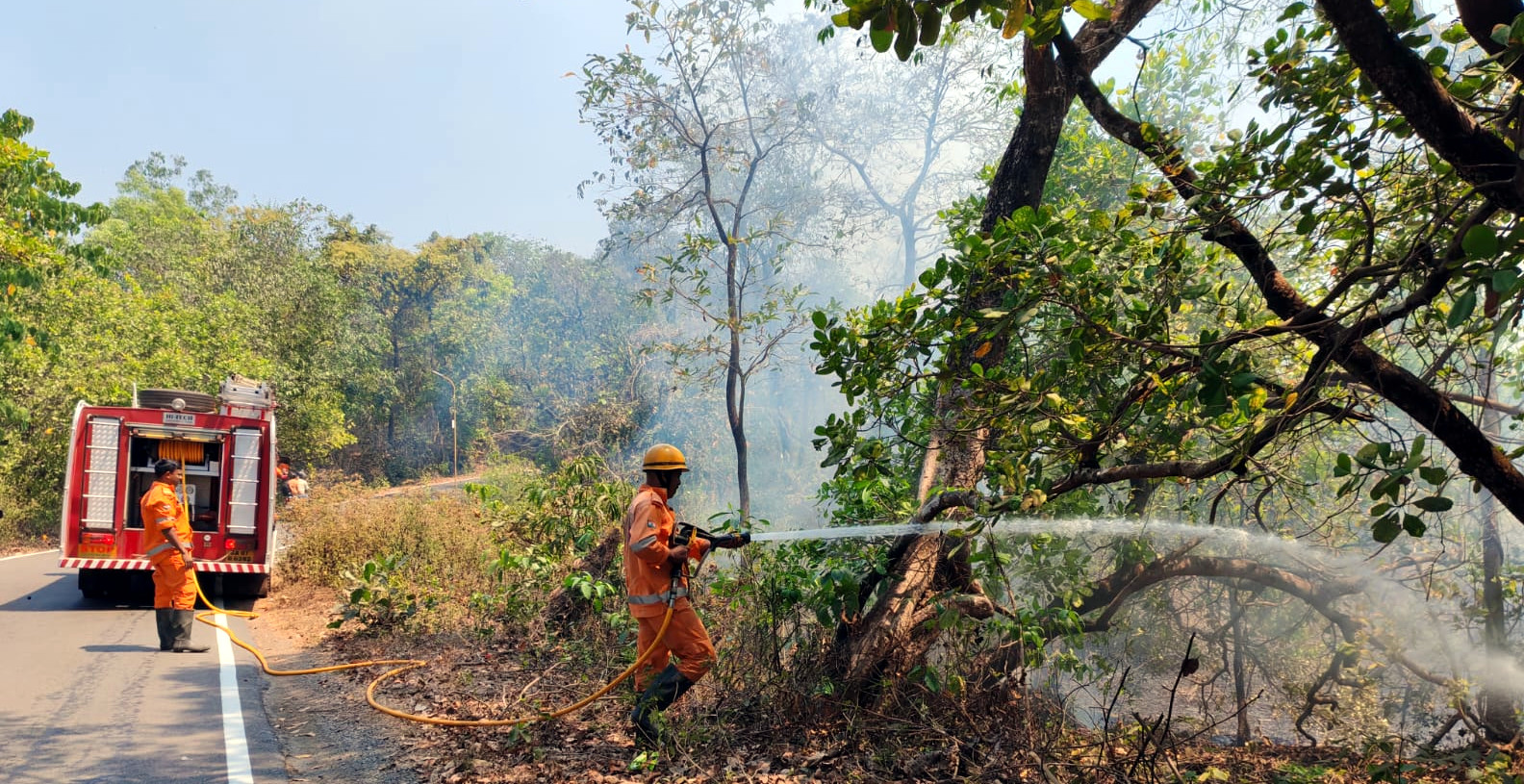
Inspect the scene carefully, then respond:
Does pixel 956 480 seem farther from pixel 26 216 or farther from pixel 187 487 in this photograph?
pixel 26 216

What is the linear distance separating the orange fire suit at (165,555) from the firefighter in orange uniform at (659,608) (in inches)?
201

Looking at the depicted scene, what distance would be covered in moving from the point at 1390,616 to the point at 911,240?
84.5 feet

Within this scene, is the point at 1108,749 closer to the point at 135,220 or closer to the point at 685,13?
the point at 685,13

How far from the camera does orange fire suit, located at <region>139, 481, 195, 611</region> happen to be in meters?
7.77

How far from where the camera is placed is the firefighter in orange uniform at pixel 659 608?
4.89 metres

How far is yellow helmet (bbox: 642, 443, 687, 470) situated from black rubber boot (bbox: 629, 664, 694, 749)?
44.7 inches

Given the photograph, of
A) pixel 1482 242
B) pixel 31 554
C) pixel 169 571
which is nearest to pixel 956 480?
pixel 1482 242

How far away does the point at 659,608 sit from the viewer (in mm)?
5027

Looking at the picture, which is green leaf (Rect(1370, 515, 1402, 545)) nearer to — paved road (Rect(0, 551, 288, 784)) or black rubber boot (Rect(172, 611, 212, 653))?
paved road (Rect(0, 551, 288, 784))

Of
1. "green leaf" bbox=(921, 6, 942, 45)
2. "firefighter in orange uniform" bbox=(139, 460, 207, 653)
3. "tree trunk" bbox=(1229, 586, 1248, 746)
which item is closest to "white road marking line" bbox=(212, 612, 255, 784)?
"firefighter in orange uniform" bbox=(139, 460, 207, 653)

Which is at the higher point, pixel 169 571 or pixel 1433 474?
pixel 1433 474

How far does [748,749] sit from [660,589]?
993 mm

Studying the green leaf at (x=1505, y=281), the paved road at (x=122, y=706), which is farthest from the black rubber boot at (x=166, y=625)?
the green leaf at (x=1505, y=281)


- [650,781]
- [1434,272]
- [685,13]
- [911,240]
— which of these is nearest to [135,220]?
[911,240]
